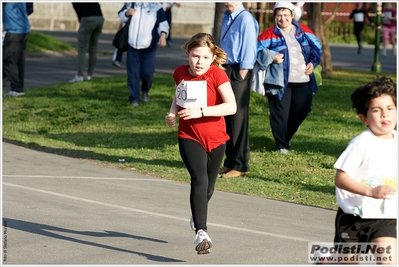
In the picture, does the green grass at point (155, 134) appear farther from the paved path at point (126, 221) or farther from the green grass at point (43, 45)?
the green grass at point (43, 45)

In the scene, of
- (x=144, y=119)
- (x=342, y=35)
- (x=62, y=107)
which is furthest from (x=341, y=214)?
(x=342, y=35)

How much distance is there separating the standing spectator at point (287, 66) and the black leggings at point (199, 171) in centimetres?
434

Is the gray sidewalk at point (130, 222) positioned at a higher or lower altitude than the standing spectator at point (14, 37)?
lower

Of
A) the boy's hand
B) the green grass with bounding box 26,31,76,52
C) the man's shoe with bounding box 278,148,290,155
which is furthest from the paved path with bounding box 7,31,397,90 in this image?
the boy's hand

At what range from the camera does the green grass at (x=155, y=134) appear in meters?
10.4

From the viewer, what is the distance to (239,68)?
10.5 meters

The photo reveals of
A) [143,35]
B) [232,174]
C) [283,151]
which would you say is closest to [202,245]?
[232,174]

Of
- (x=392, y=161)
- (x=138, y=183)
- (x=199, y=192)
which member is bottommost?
Answer: (x=138, y=183)

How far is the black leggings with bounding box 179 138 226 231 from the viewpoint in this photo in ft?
21.7

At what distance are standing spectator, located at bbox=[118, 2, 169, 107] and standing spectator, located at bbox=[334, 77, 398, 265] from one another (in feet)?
33.1

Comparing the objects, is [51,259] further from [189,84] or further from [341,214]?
[341,214]

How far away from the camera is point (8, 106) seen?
15836 mm

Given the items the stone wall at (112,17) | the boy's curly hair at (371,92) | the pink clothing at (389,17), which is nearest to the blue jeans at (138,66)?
the boy's curly hair at (371,92)

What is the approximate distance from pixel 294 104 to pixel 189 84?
5.04 meters
